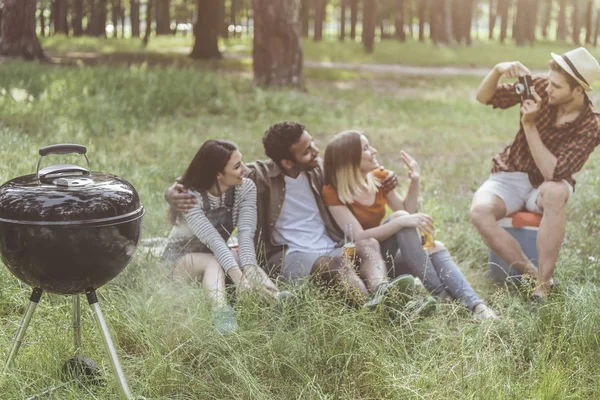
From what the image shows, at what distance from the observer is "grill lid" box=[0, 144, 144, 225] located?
313 centimetres

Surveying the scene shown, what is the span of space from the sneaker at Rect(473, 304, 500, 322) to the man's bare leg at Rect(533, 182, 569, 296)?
515 mm

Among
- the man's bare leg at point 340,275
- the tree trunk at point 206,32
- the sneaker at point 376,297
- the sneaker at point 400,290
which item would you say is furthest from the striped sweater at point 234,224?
the tree trunk at point 206,32

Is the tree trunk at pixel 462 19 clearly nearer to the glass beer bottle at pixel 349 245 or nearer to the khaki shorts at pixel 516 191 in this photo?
the khaki shorts at pixel 516 191

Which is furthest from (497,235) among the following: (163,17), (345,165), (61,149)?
(163,17)

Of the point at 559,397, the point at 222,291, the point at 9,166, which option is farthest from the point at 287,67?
the point at 559,397

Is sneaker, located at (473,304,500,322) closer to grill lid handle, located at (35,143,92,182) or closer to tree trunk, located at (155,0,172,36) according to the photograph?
grill lid handle, located at (35,143,92,182)

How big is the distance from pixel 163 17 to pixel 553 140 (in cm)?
3626

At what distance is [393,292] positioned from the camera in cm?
427

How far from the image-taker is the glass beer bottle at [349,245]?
473cm

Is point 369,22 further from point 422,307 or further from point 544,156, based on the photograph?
point 422,307

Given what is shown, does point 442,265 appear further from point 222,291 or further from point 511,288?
point 222,291

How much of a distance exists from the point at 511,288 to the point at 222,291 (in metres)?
2.15

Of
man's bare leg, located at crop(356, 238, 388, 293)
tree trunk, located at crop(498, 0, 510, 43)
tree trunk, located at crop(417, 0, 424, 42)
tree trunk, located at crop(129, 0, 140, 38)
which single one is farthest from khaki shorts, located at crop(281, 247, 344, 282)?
tree trunk, located at crop(498, 0, 510, 43)

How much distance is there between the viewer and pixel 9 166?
6.30 metres
